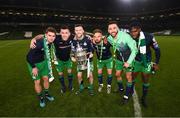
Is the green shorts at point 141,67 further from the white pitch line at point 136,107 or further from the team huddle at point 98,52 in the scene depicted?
the white pitch line at point 136,107

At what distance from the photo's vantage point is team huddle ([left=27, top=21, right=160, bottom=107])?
5691 mm

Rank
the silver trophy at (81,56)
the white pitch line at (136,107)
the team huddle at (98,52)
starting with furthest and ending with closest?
the silver trophy at (81,56), the team huddle at (98,52), the white pitch line at (136,107)

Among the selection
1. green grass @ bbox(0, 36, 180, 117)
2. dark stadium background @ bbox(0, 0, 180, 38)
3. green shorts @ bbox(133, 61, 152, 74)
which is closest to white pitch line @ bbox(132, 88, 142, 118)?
green grass @ bbox(0, 36, 180, 117)

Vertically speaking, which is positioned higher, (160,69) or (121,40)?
(121,40)

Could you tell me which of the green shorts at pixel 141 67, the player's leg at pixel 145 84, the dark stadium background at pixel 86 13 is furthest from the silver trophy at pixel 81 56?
the dark stadium background at pixel 86 13

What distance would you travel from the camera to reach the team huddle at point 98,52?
224 inches

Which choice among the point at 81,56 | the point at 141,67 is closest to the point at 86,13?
the point at 81,56

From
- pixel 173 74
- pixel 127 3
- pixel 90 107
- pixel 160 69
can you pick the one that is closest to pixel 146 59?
pixel 90 107

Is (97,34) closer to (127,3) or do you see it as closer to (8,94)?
(8,94)

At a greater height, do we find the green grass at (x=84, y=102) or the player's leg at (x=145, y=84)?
the player's leg at (x=145, y=84)

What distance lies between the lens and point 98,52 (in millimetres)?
7008

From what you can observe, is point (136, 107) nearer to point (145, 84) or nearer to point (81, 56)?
point (145, 84)

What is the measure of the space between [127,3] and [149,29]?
970 cm

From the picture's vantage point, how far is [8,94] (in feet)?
24.6
